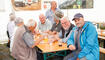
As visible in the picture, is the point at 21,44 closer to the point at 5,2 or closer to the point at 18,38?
the point at 18,38

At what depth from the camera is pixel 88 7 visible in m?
7.01

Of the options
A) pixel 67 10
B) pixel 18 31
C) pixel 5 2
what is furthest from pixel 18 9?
pixel 18 31

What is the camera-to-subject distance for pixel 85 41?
2.42 meters

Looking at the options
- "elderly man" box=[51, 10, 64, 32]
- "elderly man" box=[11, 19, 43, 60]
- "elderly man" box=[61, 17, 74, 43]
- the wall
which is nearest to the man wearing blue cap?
"elderly man" box=[61, 17, 74, 43]

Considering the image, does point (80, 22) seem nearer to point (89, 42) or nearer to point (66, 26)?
point (89, 42)

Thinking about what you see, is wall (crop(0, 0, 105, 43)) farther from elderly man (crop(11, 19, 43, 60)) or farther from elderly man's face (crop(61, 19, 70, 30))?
elderly man (crop(11, 19, 43, 60))

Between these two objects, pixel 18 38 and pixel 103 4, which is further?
pixel 103 4

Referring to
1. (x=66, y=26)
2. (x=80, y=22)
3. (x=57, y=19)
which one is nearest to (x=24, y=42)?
(x=66, y=26)

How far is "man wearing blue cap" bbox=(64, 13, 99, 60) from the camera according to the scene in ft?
7.68

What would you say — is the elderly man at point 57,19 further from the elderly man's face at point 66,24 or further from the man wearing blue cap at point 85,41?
the man wearing blue cap at point 85,41

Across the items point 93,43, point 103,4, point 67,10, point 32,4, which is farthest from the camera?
point 103,4

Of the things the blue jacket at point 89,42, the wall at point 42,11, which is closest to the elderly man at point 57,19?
the blue jacket at point 89,42

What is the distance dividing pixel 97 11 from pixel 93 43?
5.33 metres

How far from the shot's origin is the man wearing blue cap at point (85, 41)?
2.34 meters
